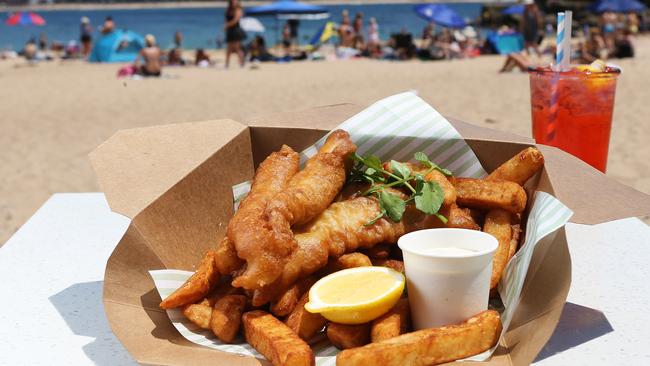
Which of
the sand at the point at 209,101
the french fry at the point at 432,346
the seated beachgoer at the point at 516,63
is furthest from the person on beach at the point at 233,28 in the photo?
the french fry at the point at 432,346

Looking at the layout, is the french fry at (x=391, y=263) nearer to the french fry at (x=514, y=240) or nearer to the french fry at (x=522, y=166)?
the french fry at (x=514, y=240)

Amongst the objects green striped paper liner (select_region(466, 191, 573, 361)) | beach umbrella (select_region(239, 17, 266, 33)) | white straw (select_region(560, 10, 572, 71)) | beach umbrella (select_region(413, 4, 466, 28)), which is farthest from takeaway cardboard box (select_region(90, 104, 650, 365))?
beach umbrella (select_region(239, 17, 266, 33))

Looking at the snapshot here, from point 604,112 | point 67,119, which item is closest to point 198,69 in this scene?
point 67,119

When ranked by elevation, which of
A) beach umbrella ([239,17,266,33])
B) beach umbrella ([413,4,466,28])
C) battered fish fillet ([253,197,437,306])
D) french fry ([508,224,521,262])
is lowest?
beach umbrella ([239,17,266,33])

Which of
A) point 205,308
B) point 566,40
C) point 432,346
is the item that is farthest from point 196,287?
point 566,40

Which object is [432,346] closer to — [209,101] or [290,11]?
[209,101]

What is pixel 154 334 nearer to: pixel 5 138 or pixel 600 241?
pixel 600 241

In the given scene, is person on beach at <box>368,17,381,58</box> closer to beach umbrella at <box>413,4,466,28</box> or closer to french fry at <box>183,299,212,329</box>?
beach umbrella at <box>413,4,466,28</box>
